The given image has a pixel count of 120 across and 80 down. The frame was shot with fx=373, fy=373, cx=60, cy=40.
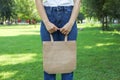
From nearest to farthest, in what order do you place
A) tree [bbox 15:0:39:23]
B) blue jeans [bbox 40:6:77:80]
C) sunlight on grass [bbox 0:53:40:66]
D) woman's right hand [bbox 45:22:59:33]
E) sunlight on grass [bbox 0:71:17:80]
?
woman's right hand [bbox 45:22:59:33]
blue jeans [bbox 40:6:77:80]
sunlight on grass [bbox 0:71:17:80]
sunlight on grass [bbox 0:53:40:66]
tree [bbox 15:0:39:23]

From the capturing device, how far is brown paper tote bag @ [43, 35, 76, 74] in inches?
160

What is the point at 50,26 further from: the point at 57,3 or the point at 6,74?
the point at 6,74

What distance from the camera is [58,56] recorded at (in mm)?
4113

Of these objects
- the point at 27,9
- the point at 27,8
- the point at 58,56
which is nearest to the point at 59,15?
the point at 58,56

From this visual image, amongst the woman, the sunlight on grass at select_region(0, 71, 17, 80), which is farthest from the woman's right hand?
the sunlight on grass at select_region(0, 71, 17, 80)

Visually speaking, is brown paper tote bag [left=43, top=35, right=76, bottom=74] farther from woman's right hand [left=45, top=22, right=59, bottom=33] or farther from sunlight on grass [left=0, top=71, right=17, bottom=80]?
sunlight on grass [left=0, top=71, right=17, bottom=80]

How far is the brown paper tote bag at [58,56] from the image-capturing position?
406 centimetres

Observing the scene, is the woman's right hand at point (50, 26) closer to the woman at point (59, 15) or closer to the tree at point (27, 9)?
the woman at point (59, 15)

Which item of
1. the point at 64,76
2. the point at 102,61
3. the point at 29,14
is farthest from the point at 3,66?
the point at 29,14

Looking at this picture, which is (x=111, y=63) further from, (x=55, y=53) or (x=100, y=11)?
(x=100, y=11)

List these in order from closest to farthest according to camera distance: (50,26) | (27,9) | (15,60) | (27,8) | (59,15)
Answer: (50,26) < (59,15) < (15,60) < (27,8) < (27,9)

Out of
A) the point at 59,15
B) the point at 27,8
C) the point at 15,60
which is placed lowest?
the point at 27,8

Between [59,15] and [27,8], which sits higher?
[59,15]

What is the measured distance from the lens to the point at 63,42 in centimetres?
408
